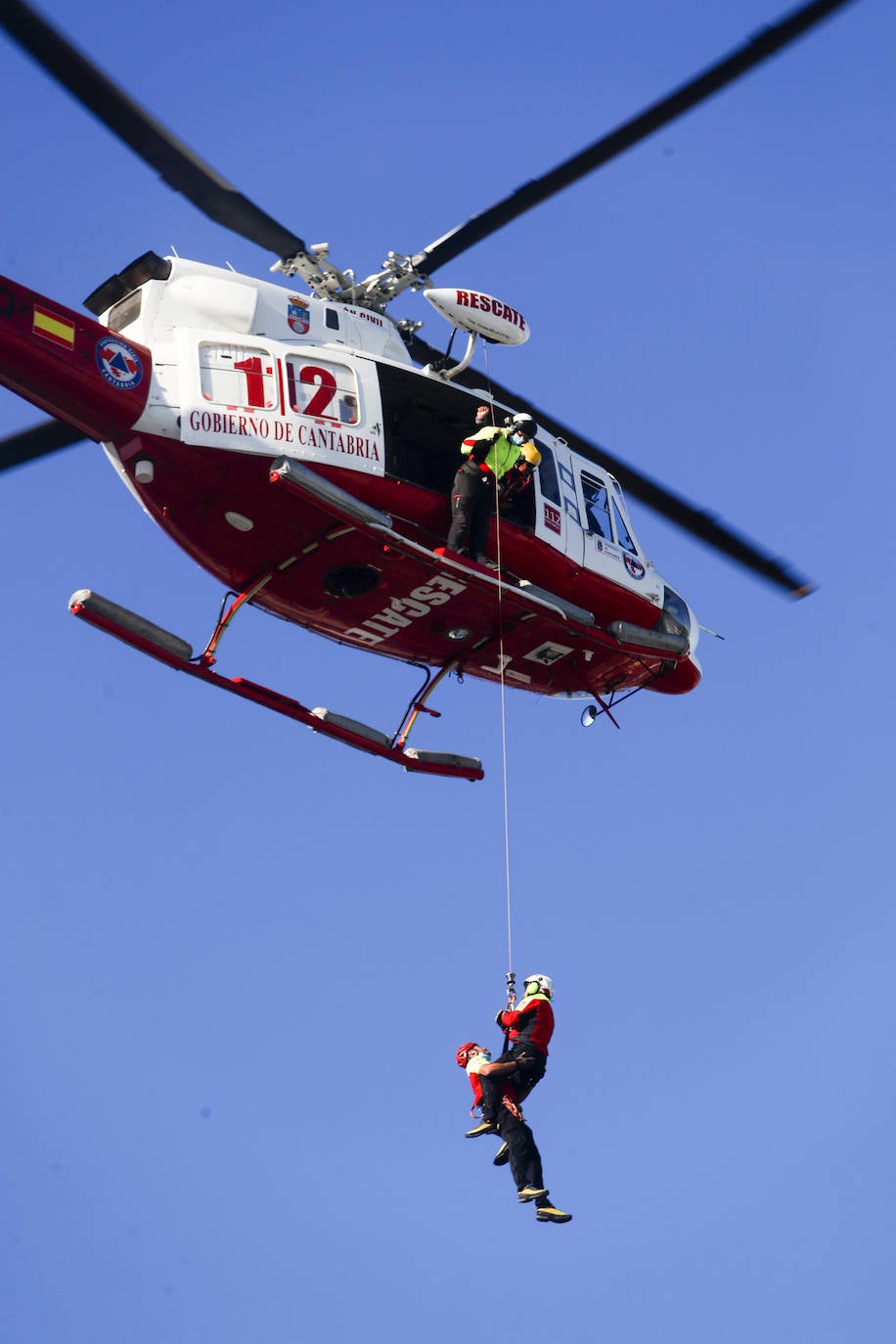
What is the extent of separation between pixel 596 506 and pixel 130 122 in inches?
272

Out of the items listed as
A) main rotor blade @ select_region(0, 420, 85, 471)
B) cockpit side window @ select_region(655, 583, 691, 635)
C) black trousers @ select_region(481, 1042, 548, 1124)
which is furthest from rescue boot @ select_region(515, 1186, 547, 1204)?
main rotor blade @ select_region(0, 420, 85, 471)

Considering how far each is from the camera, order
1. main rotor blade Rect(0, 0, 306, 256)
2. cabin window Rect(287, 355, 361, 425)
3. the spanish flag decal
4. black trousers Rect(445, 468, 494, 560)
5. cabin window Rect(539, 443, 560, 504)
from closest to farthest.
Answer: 1. main rotor blade Rect(0, 0, 306, 256)
2. the spanish flag decal
3. cabin window Rect(287, 355, 361, 425)
4. black trousers Rect(445, 468, 494, 560)
5. cabin window Rect(539, 443, 560, 504)

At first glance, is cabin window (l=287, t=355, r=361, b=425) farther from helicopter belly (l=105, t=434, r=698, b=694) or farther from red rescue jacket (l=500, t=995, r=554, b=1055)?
red rescue jacket (l=500, t=995, r=554, b=1055)

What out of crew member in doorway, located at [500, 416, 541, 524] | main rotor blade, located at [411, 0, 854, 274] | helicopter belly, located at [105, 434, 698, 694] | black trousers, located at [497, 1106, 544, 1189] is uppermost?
main rotor blade, located at [411, 0, 854, 274]

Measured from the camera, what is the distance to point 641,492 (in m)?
21.4

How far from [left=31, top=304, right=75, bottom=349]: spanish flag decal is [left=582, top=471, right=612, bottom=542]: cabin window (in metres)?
6.01

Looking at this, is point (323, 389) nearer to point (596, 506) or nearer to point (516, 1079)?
point (596, 506)

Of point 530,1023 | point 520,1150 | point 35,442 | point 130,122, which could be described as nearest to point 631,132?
point 130,122

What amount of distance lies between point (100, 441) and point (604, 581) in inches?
224

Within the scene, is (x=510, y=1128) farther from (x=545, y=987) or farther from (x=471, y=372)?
(x=471, y=372)

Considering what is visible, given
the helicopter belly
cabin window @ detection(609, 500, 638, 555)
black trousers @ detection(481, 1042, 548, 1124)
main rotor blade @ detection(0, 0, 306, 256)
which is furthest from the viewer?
cabin window @ detection(609, 500, 638, 555)

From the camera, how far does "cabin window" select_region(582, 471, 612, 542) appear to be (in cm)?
2008

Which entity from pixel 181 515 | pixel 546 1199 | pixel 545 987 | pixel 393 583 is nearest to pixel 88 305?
pixel 181 515

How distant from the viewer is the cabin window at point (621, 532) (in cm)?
2048
